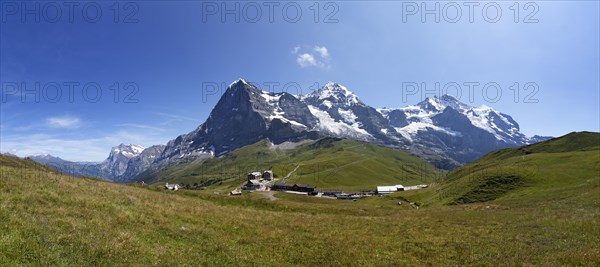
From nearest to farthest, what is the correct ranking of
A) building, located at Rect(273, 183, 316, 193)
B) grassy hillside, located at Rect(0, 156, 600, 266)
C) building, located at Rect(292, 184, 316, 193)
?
grassy hillside, located at Rect(0, 156, 600, 266), building, located at Rect(292, 184, 316, 193), building, located at Rect(273, 183, 316, 193)

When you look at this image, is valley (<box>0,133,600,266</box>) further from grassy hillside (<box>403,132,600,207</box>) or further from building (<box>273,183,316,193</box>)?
building (<box>273,183,316,193</box>)

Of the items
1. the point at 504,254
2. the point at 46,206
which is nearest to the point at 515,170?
the point at 504,254

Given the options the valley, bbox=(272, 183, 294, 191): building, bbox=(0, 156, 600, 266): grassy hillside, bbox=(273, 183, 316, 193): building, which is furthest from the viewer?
bbox=(272, 183, 294, 191): building

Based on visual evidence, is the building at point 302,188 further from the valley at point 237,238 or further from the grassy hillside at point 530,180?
the valley at point 237,238

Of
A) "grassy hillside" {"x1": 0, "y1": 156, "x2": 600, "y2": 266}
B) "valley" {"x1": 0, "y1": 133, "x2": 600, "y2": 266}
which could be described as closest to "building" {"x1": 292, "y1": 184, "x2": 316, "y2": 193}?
"valley" {"x1": 0, "y1": 133, "x2": 600, "y2": 266}

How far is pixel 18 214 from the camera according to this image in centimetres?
1769

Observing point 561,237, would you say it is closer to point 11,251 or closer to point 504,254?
point 504,254

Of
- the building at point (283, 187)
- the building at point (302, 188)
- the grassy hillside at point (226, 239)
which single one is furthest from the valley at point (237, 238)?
the building at point (283, 187)

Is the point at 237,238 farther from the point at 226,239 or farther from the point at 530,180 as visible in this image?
the point at 530,180

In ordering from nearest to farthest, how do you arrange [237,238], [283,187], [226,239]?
[226,239], [237,238], [283,187]

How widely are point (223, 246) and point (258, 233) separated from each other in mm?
5424

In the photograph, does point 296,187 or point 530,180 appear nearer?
point 530,180

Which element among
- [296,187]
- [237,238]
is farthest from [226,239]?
[296,187]

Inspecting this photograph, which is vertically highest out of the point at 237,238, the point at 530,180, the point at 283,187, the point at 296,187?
the point at 237,238
